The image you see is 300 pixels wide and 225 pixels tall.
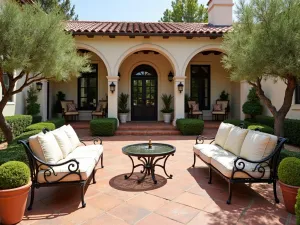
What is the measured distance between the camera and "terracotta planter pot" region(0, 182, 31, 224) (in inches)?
108

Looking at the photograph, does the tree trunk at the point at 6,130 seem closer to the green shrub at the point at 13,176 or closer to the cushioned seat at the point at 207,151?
the green shrub at the point at 13,176

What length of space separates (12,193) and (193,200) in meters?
2.55

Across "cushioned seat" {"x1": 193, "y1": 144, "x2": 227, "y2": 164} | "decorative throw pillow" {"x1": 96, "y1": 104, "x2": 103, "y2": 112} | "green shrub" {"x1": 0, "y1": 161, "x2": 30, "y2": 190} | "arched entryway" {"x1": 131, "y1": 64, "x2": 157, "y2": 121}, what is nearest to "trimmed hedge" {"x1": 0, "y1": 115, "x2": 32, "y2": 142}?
"decorative throw pillow" {"x1": 96, "y1": 104, "x2": 103, "y2": 112}

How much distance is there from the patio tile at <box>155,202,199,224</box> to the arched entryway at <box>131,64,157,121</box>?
9426mm

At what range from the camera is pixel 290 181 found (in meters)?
3.04

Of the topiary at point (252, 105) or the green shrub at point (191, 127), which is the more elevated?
the topiary at point (252, 105)

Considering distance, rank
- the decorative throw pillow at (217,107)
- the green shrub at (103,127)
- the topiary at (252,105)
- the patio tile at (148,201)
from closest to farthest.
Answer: the patio tile at (148,201) → the green shrub at (103,127) → the topiary at (252,105) → the decorative throw pillow at (217,107)

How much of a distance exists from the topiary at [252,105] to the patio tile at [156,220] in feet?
27.4

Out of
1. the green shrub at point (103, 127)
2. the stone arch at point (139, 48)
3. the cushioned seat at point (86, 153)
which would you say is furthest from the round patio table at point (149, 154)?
the stone arch at point (139, 48)

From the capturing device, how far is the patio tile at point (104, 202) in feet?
10.7

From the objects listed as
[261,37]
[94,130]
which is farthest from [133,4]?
[261,37]

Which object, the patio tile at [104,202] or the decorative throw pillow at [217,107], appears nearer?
the patio tile at [104,202]

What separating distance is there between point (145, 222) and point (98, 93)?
414 inches

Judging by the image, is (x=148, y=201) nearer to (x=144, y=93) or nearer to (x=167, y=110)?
Result: (x=167, y=110)
